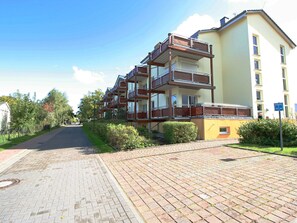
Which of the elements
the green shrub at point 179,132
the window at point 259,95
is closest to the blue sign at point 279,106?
the green shrub at point 179,132

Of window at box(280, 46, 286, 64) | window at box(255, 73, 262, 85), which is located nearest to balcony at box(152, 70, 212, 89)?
window at box(255, 73, 262, 85)

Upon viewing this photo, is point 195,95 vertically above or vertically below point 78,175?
above

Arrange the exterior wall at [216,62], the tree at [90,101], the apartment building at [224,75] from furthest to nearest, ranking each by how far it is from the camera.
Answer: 1. the tree at [90,101]
2. the exterior wall at [216,62]
3. the apartment building at [224,75]

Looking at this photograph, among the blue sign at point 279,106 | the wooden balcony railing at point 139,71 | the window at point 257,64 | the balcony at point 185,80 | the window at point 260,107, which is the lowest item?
the blue sign at point 279,106

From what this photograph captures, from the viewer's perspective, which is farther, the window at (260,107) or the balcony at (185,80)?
the window at (260,107)

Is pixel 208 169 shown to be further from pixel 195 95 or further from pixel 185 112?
pixel 195 95

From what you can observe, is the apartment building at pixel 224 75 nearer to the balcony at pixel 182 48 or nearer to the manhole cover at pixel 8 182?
the balcony at pixel 182 48

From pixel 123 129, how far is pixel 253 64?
1586 centimetres

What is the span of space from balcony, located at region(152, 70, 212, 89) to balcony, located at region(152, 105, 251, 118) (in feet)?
8.11

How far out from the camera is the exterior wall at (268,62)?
62.2 feet

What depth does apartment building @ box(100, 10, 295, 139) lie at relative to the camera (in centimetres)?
1594

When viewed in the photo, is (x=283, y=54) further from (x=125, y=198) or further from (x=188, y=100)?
(x=125, y=198)

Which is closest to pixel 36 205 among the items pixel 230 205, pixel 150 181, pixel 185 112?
pixel 150 181

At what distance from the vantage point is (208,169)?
6340 mm
